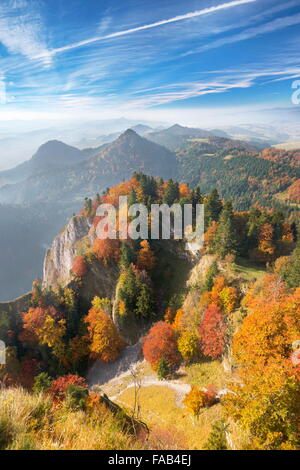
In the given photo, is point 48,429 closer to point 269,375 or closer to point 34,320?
point 269,375

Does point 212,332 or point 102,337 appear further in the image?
point 102,337

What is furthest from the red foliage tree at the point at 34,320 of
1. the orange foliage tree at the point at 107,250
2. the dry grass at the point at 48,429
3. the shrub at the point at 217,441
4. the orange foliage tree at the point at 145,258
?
the shrub at the point at 217,441

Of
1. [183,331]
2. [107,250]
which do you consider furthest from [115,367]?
[107,250]

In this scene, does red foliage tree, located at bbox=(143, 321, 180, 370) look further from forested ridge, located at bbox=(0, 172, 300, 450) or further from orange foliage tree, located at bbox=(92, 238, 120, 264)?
orange foliage tree, located at bbox=(92, 238, 120, 264)

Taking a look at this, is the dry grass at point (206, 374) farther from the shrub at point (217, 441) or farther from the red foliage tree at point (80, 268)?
the red foliage tree at point (80, 268)

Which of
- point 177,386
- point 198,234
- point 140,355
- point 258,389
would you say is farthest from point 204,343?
point 198,234
